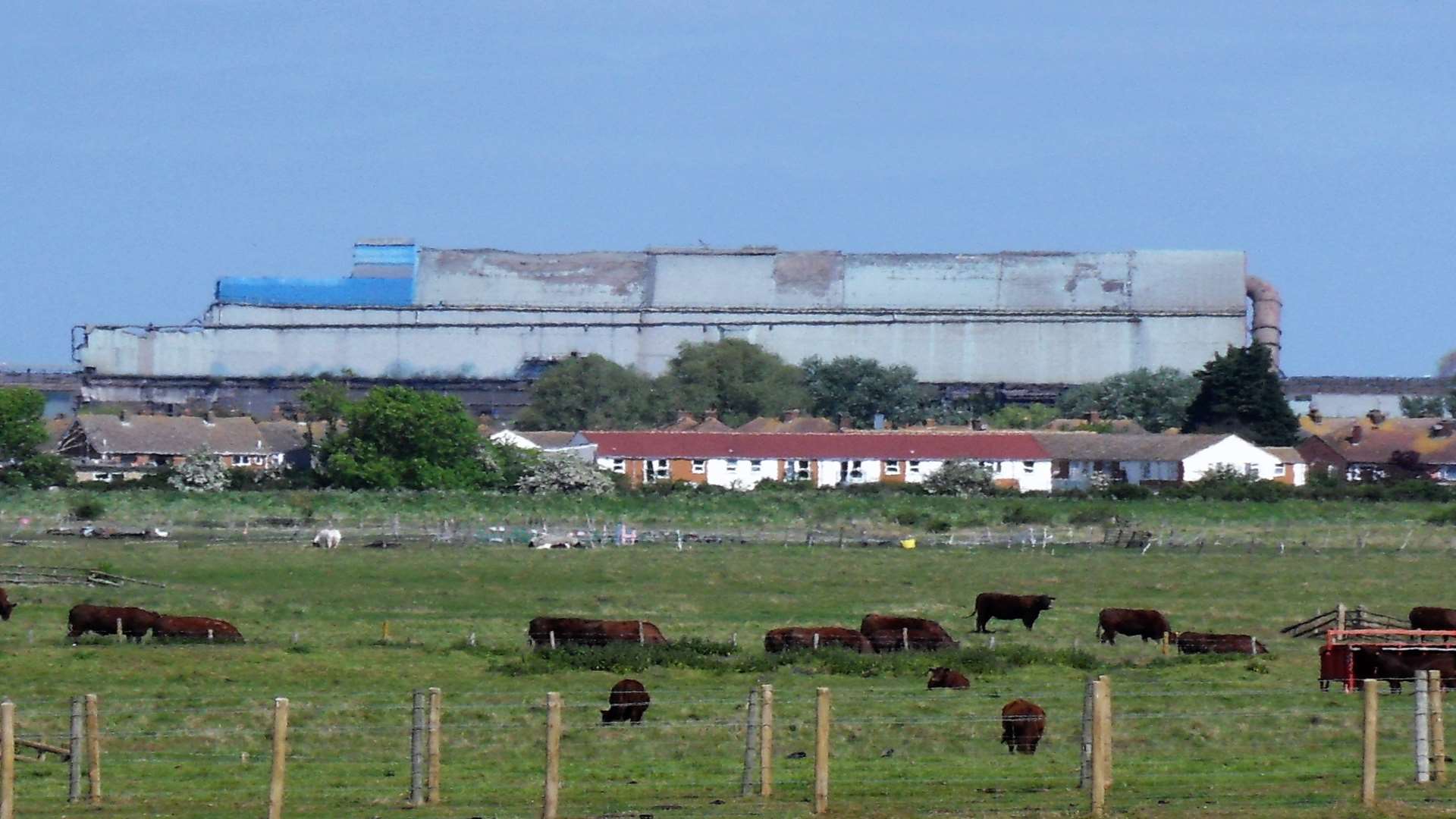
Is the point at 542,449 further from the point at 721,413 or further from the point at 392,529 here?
the point at 721,413

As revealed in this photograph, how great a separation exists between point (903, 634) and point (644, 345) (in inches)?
4037

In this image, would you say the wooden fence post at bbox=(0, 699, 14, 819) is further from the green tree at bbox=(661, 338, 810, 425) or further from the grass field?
the green tree at bbox=(661, 338, 810, 425)

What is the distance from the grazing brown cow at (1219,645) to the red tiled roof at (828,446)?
2245 inches

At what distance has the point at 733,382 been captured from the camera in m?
124

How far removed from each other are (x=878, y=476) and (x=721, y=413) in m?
35.3

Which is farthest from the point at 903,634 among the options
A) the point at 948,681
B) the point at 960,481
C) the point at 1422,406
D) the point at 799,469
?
the point at 1422,406

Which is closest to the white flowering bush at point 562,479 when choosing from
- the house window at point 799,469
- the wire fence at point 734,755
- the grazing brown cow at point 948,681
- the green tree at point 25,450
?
the house window at point 799,469

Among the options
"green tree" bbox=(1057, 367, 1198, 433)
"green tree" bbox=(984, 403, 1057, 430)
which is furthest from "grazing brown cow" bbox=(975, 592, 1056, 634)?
"green tree" bbox=(1057, 367, 1198, 433)

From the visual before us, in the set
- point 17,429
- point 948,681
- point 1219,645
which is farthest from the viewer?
point 17,429

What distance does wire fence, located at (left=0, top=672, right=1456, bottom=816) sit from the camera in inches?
594

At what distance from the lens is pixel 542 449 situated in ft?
292

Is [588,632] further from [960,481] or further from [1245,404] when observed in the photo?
[1245,404]

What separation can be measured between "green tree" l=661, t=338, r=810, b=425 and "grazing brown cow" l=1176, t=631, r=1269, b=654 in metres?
90.6

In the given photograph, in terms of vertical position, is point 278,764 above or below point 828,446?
below
